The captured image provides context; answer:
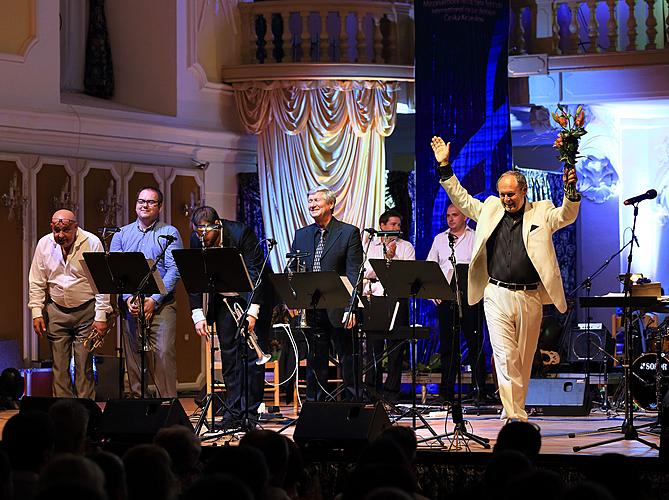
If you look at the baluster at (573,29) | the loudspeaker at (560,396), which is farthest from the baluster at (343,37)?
the loudspeaker at (560,396)

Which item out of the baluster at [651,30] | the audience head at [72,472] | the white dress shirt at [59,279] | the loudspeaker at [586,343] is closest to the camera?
the audience head at [72,472]

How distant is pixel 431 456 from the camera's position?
7.80 metres

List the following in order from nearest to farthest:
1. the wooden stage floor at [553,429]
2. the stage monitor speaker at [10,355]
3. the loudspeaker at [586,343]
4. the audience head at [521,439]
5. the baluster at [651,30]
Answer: the audience head at [521,439] → the wooden stage floor at [553,429] → the stage monitor speaker at [10,355] → the loudspeaker at [586,343] → the baluster at [651,30]

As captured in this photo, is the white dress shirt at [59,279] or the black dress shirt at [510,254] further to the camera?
the white dress shirt at [59,279]

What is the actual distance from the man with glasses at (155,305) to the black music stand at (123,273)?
768 mm

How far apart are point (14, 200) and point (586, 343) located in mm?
5852

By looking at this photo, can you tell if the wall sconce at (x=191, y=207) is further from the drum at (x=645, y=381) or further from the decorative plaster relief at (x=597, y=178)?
the drum at (x=645, y=381)

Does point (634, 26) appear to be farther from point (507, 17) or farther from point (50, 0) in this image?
point (50, 0)

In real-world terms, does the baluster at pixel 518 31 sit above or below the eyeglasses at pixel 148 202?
above

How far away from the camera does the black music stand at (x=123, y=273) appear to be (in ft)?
29.8

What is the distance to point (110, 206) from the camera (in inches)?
523

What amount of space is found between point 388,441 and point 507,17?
29.4ft

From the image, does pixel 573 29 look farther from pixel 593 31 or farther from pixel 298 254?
pixel 298 254

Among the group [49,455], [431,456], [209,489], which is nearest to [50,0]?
[431,456]
